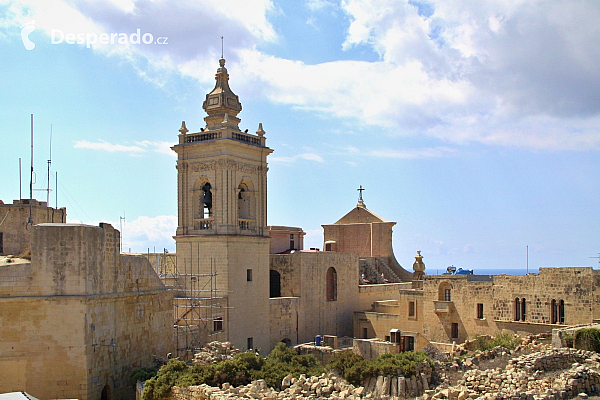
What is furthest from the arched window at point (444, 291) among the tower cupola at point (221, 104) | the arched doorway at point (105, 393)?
the arched doorway at point (105, 393)

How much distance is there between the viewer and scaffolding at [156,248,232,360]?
2598 cm

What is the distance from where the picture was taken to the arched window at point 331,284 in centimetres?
3594

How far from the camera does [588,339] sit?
2191 cm

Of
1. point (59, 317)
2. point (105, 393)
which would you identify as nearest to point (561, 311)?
point (105, 393)

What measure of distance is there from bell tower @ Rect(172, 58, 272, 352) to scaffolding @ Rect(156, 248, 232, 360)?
0.20 feet

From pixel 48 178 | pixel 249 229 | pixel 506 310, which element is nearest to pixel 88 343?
pixel 48 178

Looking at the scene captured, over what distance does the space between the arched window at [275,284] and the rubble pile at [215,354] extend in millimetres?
10985

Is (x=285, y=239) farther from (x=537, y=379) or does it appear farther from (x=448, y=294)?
(x=537, y=379)

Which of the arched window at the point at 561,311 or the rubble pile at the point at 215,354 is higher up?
the arched window at the point at 561,311

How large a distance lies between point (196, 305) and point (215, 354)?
6.72m

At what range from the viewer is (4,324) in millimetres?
18125

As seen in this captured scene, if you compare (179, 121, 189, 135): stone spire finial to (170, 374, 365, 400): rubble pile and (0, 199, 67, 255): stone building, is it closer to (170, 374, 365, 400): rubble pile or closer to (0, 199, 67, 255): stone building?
(0, 199, 67, 255): stone building

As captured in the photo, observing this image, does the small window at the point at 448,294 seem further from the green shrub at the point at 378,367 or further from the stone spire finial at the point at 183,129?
the stone spire finial at the point at 183,129

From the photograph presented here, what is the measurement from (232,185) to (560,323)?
52.1ft
